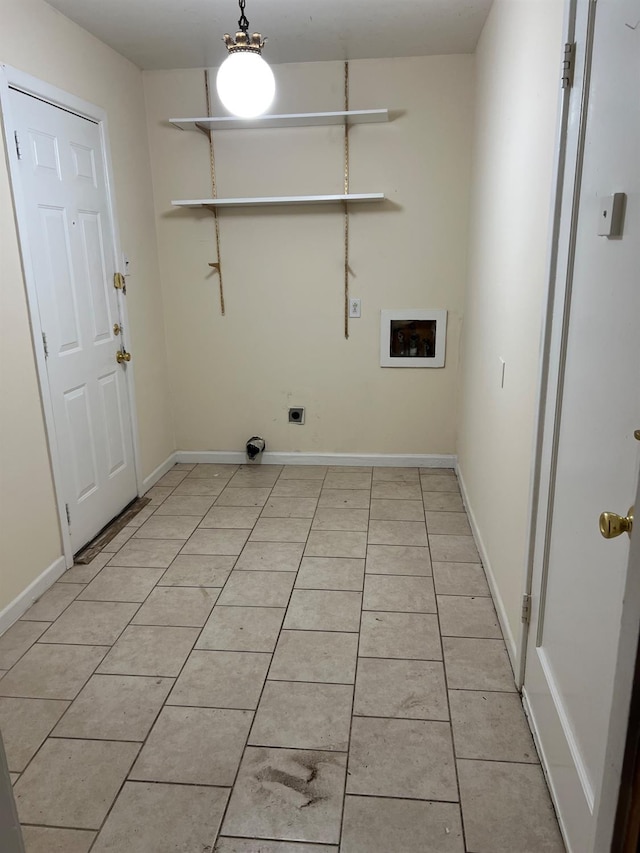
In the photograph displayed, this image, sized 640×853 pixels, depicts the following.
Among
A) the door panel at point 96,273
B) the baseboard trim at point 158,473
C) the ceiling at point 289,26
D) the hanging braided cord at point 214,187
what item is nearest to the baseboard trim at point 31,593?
the baseboard trim at point 158,473

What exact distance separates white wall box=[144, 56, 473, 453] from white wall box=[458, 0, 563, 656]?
0.42 meters

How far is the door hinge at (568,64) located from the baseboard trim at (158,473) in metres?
3.14

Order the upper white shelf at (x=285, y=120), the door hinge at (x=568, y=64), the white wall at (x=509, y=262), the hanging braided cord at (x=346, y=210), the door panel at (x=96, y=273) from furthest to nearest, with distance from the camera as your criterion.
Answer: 1. the hanging braided cord at (x=346, y=210)
2. the upper white shelf at (x=285, y=120)
3. the door panel at (x=96, y=273)
4. the white wall at (x=509, y=262)
5. the door hinge at (x=568, y=64)

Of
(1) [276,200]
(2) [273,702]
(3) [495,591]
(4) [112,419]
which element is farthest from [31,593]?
(1) [276,200]

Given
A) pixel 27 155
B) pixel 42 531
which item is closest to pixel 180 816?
pixel 42 531

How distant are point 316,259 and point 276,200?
45 cm

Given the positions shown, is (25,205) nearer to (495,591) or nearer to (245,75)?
(245,75)

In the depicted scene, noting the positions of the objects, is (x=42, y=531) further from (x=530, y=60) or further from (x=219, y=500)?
(x=530, y=60)

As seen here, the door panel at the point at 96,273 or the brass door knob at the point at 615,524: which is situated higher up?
the door panel at the point at 96,273

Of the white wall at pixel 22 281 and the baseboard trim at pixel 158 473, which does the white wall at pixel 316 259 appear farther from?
the white wall at pixel 22 281

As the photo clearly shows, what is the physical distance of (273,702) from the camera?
197cm

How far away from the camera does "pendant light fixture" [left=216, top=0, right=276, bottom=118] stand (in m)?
2.37

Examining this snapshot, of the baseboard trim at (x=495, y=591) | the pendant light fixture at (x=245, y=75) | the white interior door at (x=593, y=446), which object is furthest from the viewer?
the pendant light fixture at (x=245, y=75)

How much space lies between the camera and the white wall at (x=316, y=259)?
11.7 feet
